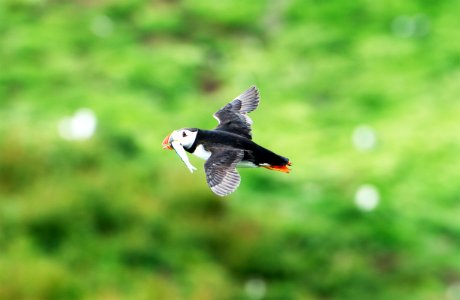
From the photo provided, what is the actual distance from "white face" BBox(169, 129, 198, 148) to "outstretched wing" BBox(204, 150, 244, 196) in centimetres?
24

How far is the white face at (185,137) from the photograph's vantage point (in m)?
9.64

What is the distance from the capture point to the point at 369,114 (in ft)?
136

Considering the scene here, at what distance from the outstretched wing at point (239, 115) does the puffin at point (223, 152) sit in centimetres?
2

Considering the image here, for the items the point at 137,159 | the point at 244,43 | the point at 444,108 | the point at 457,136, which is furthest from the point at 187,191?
the point at 244,43

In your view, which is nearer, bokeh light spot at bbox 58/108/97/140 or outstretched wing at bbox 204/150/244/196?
outstretched wing at bbox 204/150/244/196

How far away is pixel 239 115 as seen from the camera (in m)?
11.3

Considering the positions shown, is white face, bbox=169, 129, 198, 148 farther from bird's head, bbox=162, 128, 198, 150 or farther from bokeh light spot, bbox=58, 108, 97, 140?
bokeh light spot, bbox=58, 108, 97, 140

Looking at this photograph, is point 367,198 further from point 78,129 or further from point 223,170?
point 223,170

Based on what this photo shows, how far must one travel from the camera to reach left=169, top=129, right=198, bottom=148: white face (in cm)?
964

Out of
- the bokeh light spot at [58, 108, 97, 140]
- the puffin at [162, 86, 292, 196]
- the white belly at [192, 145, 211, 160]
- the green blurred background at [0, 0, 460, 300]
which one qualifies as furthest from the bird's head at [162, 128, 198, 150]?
the bokeh light spot at [58, 108, 97, 140]

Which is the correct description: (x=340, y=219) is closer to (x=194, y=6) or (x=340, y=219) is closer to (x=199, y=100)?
(x=199, y=100)

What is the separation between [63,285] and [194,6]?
90.0ft

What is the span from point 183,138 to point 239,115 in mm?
1702

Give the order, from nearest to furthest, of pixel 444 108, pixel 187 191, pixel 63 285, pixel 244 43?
pixel 63 285 → pixel 187 191 → pixel 444 108 → pixel 244 43
